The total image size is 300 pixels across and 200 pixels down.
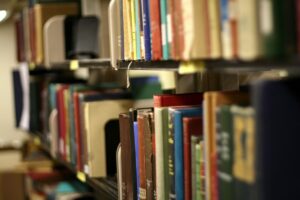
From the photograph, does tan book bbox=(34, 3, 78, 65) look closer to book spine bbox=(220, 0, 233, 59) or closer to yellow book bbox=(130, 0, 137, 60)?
yellow book bbox=(130, 0, 137, 60)

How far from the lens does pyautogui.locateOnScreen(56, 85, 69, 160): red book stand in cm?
301

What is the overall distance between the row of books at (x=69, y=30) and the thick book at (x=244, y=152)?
5.80 feet

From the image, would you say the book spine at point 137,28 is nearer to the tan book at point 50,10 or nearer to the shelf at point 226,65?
the shelf at point 226,65

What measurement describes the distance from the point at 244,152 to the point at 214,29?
28 centimetres

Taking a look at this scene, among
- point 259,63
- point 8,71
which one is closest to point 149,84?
point 259,63

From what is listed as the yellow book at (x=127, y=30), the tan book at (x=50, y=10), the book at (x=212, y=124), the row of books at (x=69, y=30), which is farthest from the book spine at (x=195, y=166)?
the tan book at (x=50, y=10)

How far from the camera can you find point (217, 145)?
4.31 feet

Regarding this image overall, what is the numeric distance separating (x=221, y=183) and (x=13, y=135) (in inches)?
163

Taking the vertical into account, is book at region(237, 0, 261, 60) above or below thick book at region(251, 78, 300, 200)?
above

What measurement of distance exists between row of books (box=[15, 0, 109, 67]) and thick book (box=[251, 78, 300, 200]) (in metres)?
1.89

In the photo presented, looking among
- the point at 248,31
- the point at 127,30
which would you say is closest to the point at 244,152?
the point at 248,31

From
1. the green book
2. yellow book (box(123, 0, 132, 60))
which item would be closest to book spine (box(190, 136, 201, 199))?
the green book

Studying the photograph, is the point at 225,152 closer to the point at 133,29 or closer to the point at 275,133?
the point at 275,133

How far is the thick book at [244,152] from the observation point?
3.88 ft
